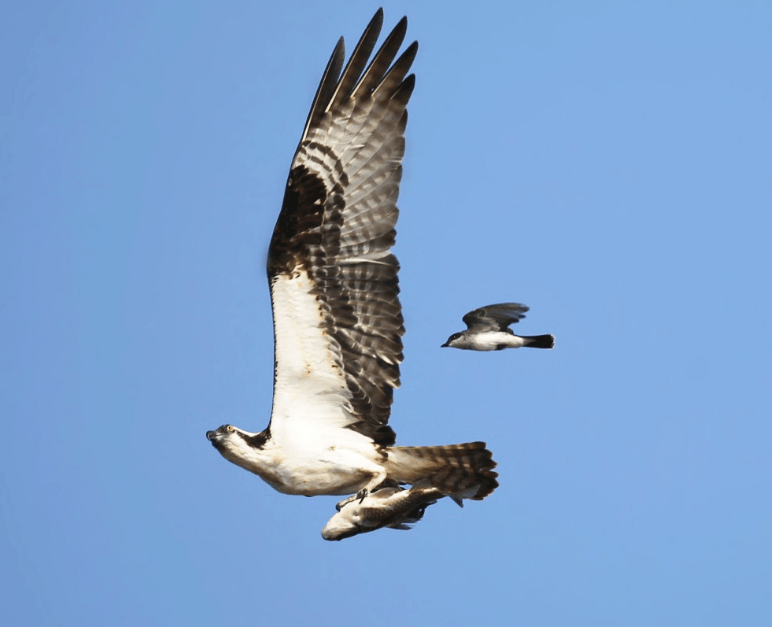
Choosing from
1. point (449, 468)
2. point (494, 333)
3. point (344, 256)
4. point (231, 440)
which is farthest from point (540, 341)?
point (231, 440)

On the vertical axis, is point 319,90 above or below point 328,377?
above

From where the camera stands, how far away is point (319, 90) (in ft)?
24.3

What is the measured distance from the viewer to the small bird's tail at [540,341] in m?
7.37

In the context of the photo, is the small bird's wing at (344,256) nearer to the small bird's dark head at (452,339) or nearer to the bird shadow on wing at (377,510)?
the small bird's dark head at (452,339)

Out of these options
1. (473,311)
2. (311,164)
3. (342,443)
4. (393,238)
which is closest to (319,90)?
(311,164)

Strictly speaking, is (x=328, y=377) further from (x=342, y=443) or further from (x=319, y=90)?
(x=319, y=90)

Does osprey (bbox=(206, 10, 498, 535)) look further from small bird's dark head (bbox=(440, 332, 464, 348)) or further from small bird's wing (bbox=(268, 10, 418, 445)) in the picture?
small bird's dark head (bbox=(440, 332, 464, 348))

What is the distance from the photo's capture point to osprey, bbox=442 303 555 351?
740 cm

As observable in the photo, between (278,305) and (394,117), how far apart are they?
148 cm

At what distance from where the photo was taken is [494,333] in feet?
24.5

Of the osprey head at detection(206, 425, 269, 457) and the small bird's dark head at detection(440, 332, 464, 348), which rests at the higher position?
the small bird's dark head at detection(440, 332, 464, 348)

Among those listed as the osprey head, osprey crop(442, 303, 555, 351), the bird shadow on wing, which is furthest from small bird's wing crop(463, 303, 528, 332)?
the osprey head

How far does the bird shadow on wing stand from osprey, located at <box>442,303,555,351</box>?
1178 millimetres

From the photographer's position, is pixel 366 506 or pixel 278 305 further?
pixel 278 305
